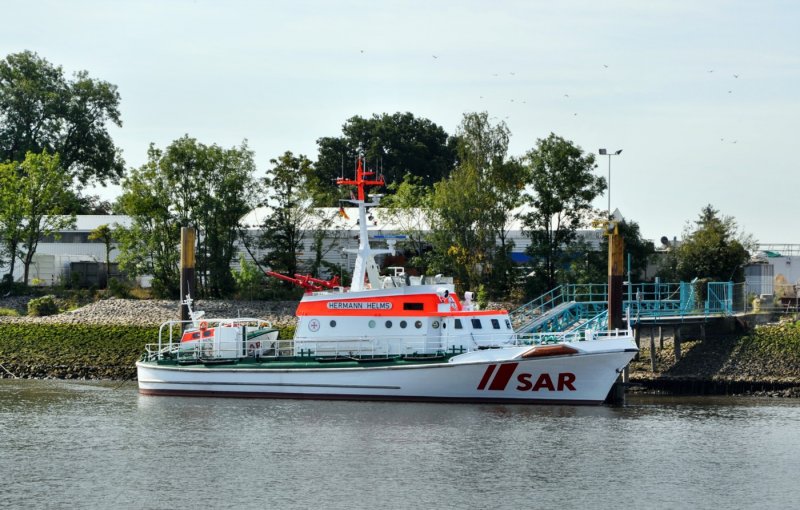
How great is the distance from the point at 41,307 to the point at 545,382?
2984cm

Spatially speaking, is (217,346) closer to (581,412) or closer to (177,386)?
(177,386)

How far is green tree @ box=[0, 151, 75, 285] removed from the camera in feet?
208

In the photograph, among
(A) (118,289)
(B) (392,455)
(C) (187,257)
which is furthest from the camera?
(A) (118,289)

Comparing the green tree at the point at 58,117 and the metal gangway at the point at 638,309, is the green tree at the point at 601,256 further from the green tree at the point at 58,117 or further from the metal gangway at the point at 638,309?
the green tree at the point at 58,117

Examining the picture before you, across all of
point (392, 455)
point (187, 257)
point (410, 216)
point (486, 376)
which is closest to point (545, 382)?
point (486, 376)

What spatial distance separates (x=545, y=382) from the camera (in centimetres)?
3666

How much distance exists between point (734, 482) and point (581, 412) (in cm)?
863

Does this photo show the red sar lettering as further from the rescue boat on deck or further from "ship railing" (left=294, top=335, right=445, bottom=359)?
"ship railing" (left=294, top=335, right=445, bottom=359)

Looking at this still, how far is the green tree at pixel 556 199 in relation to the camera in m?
56.0

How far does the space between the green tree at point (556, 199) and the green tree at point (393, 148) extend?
29.6 meters

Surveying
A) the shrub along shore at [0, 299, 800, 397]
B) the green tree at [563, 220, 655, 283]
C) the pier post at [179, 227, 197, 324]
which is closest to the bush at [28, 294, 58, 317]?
the shrub along shore at [0, 299, 800, 397]

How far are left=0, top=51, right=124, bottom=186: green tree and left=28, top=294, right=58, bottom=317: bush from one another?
20.8 metres

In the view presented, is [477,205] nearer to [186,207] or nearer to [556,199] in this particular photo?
[556,199]

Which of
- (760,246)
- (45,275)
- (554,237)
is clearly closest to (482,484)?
(554,237)
